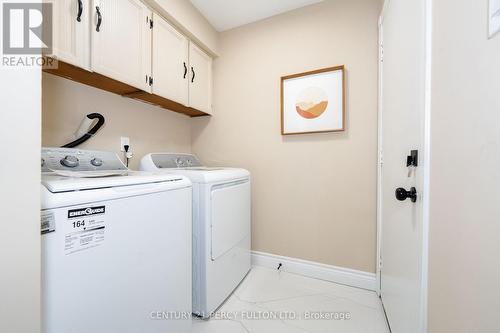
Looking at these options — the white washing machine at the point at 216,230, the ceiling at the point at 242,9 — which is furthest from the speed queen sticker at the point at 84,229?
the ceiling at the point at 242,9

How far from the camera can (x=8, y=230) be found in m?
0.50

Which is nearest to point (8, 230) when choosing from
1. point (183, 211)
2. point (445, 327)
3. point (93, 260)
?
point (93, 260)

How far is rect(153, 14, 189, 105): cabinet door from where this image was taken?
62.0 inches

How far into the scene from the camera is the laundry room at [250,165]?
547mm

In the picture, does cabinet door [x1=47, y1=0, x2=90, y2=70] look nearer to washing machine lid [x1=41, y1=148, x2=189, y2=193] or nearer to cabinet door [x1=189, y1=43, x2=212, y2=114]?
washing machine lid [x1=41, y1=148, x2=189, y2=193]

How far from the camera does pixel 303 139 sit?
6.30 feet

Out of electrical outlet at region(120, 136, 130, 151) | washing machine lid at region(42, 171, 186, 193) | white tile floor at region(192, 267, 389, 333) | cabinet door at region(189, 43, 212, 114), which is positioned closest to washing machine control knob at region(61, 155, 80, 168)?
A: washing machine lid at region(42, 171, 186, 193)

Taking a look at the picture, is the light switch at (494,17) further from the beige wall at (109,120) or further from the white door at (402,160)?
the beige wall at (109,120)

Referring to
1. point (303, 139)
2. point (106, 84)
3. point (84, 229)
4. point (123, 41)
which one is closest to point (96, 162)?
point (106, 84)

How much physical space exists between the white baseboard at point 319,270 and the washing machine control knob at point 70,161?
5.54 ft

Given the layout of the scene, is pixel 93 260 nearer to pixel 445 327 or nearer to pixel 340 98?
pixel 445 327

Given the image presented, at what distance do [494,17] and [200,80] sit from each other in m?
2.00

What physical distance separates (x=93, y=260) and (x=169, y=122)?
5.34 ft

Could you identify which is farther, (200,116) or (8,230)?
(200,116)
